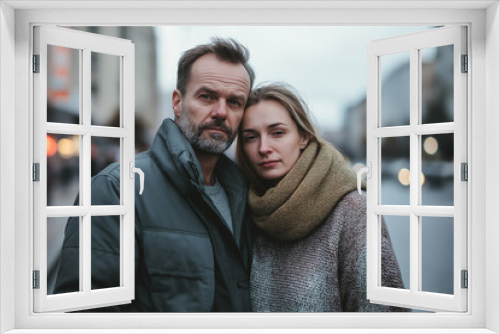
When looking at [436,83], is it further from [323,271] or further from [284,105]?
[323,271]

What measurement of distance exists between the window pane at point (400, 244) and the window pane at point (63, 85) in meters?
2.06

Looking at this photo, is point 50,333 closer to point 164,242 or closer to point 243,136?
point 164,242

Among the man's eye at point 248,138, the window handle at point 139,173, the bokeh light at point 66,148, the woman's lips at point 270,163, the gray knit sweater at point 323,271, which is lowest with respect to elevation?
the gray knit sweater at point 323,271

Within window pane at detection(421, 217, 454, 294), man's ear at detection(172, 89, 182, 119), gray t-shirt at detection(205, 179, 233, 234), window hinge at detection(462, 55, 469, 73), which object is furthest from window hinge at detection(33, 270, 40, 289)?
window hinge at detection(462, 55, 469, 73)

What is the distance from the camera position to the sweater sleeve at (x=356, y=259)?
3057 mm

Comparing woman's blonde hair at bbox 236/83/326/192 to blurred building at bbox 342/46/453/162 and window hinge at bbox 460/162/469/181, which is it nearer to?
blurred building at bbox 342/46/453/162

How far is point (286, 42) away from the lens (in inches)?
126

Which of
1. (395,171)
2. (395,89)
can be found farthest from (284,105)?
(395,171)

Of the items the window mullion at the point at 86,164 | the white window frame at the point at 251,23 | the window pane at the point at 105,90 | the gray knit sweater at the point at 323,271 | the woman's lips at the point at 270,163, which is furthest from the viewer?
the woman's lips at the point at 270,163

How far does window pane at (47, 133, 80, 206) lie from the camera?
2928 millimetres

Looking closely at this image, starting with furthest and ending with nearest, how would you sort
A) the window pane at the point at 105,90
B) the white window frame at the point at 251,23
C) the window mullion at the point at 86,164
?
the window pane at the point at 105,90, the window mullion at the point at 86,164, the white window frame at the point at 251,23

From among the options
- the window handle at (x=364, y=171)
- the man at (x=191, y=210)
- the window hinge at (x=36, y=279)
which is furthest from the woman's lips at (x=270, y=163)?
the window hinge at (x=36, y=279)

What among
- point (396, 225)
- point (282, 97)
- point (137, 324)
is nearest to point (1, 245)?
point (137, 324)

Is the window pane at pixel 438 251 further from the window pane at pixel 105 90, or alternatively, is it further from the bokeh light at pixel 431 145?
the window pane at pixel 105 90
